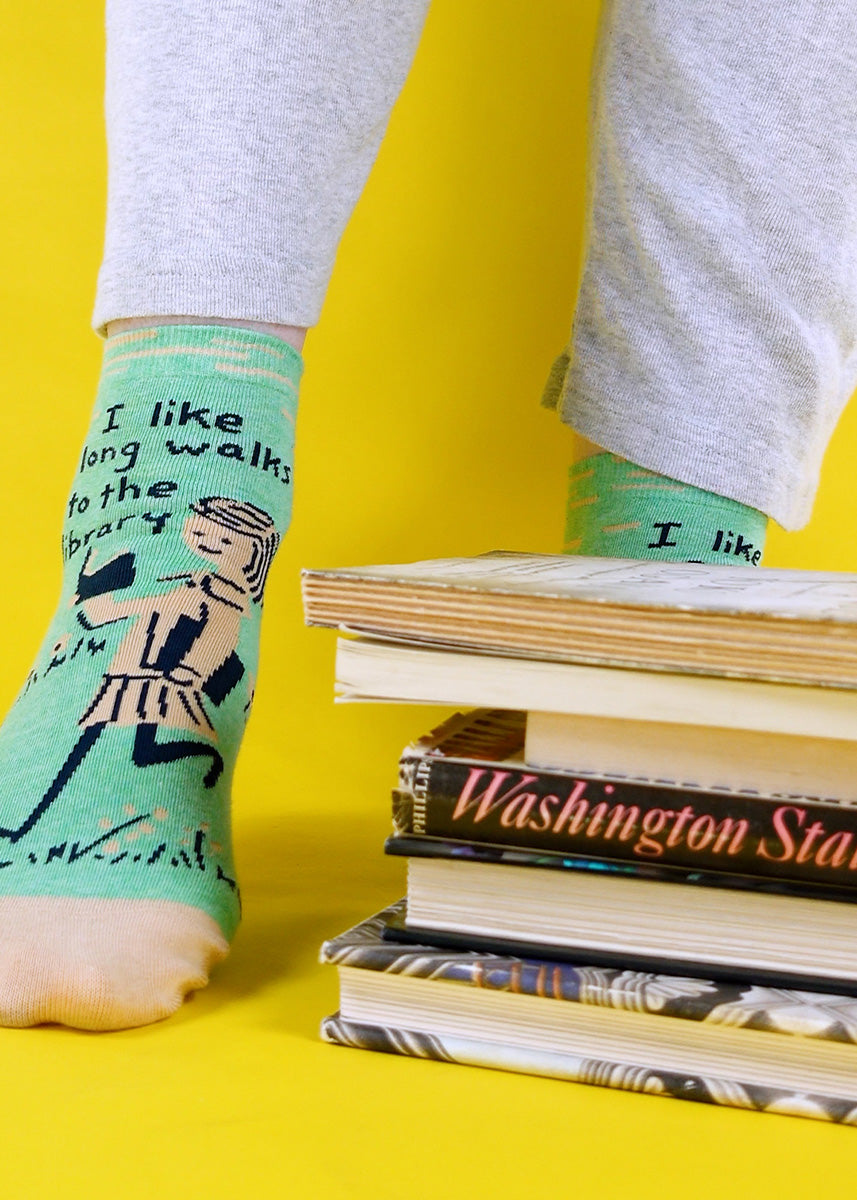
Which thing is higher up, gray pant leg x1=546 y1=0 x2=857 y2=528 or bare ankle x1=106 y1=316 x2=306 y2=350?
gray pant leg x1=546 y1=0 x2=857 y2=528

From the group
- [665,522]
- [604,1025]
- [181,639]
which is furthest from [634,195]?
[604,1025]

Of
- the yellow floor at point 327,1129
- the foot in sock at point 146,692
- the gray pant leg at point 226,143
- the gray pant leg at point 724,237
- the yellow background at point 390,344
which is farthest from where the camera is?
the yellow background at point 390,344

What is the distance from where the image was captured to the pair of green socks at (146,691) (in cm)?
47

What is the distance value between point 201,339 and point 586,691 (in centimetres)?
30

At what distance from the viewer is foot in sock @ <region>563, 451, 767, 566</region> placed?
0.74 meters

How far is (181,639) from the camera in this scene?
569 millimetres

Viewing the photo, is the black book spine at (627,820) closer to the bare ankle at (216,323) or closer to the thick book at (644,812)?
the thick book at (644,812)

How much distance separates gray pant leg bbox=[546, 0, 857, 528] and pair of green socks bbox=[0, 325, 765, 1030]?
22 cm

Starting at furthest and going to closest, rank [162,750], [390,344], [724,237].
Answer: [390,344], [724,237], [162,750]

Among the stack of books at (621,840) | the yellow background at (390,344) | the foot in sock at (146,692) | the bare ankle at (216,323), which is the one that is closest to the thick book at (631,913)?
the stack of books at (621,840)

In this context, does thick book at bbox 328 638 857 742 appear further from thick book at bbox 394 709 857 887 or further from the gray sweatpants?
the gray sweatpants

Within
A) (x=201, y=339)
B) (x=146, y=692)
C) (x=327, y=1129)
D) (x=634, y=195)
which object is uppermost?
(x=634, y=195)

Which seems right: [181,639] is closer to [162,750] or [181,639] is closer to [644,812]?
[162,750]

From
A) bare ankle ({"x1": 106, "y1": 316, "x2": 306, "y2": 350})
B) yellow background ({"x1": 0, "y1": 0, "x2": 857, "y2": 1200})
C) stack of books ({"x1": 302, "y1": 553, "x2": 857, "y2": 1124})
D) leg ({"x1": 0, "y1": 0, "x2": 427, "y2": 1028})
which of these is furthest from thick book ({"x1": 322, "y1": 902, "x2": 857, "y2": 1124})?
yellow background ({"x1": 0, "y1": 0, "x2": 857, "y2": 1200})
